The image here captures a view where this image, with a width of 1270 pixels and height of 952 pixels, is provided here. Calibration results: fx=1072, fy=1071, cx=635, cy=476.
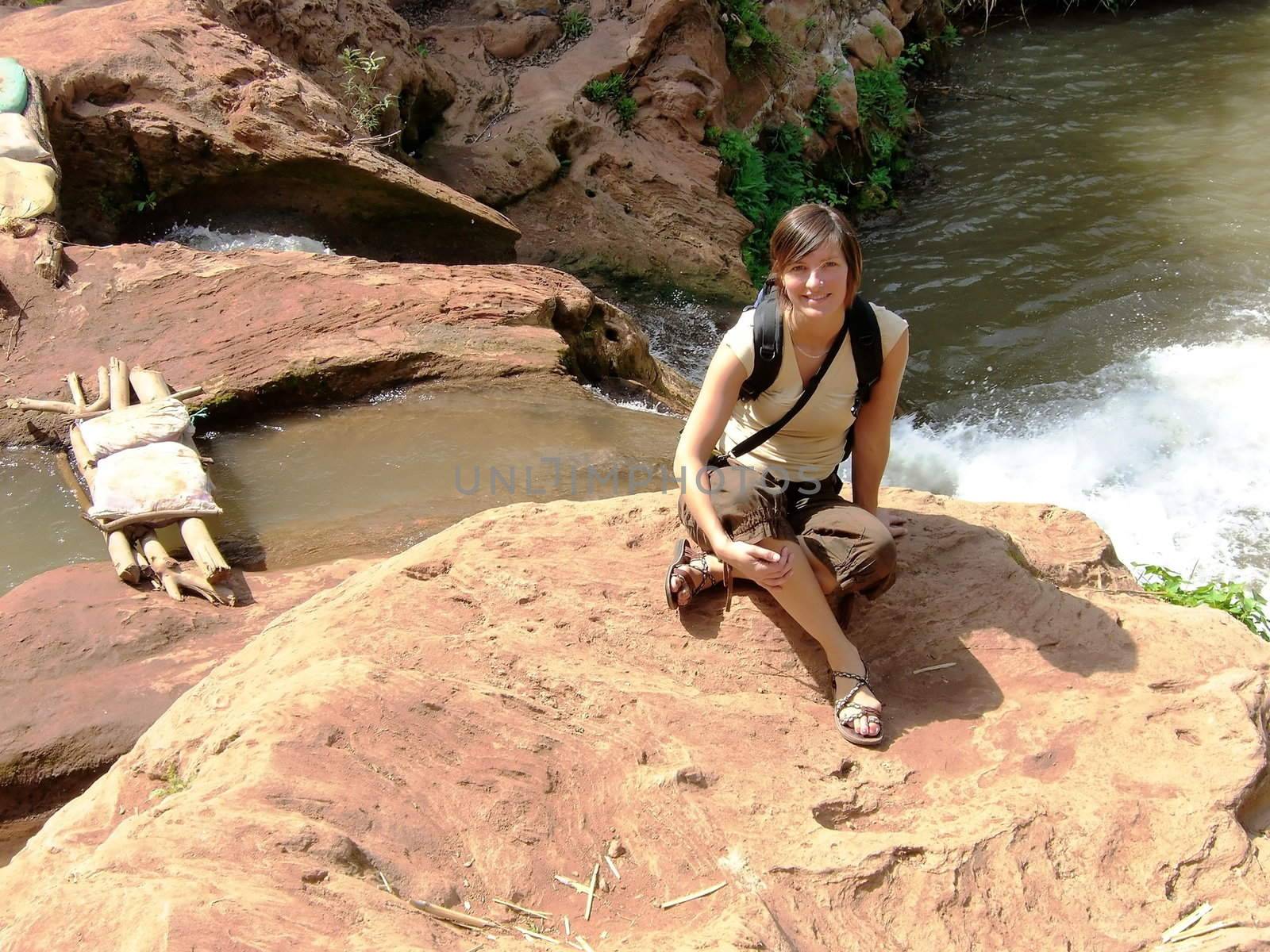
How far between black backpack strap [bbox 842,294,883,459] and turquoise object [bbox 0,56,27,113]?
566 cm

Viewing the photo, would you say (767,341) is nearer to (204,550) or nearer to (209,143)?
(204,550)

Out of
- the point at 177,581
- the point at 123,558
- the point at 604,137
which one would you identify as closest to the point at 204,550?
the point at 177,581

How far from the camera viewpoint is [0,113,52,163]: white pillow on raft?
243 inches

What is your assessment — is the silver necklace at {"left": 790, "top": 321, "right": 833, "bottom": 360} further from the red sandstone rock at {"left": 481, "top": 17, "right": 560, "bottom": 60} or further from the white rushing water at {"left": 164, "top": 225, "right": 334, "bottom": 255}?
the red sandstone rock at {"left": 481, "top": 17, "right": 560, "bottom": 60}

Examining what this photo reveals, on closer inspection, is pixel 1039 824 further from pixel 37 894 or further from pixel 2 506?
pixel 2 506

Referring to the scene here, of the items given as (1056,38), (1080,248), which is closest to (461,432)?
→ (1080,248)

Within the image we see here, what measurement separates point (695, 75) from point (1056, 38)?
6648 millimetres

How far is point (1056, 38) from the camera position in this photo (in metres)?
13.9

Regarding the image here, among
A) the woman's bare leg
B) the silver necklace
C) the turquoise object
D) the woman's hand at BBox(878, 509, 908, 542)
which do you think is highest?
the turquoise object

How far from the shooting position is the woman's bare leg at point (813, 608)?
2867mm

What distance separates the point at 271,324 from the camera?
5957mm

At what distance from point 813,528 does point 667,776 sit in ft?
2.73

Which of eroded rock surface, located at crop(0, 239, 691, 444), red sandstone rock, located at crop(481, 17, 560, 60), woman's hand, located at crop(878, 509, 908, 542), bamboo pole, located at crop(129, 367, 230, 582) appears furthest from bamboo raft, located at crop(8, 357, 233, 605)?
red sandstone rock, located at crop(481, 17, 560, 60)

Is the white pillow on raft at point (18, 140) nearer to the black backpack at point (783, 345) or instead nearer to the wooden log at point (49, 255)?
the wooden log at point (49, 255)
